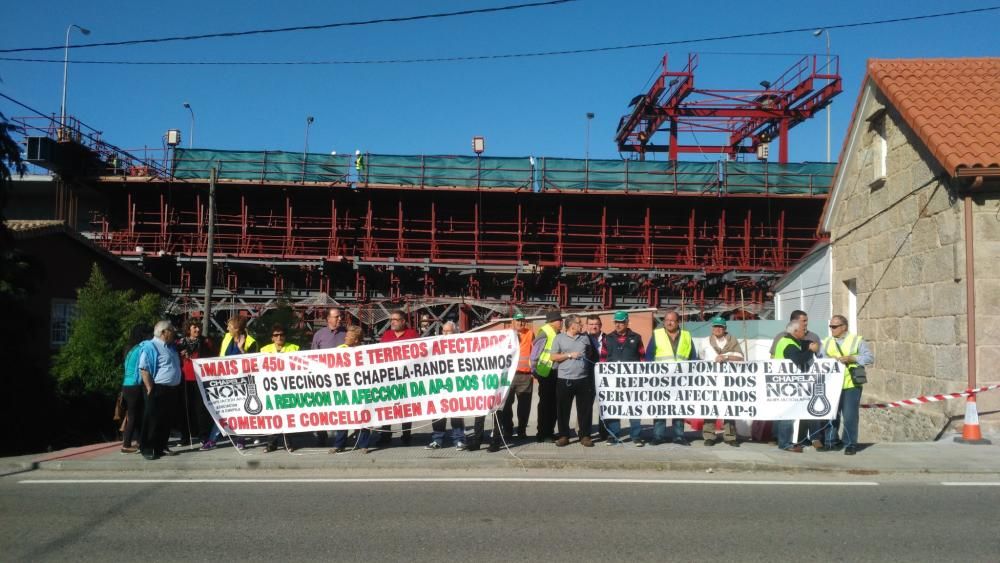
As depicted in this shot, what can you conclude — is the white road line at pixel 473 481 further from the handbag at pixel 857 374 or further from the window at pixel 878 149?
the window at pixel 878 149

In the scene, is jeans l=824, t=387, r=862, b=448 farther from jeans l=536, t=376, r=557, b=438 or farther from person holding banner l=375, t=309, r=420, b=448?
person holding banner l=375, t=309, r=420, b=448

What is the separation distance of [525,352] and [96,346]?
8.61 metres

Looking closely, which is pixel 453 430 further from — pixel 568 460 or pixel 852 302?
pixel 852 302

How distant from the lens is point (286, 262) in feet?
98.5

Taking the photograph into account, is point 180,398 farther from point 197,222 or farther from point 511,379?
point 197,222

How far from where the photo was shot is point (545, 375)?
952 centimetres

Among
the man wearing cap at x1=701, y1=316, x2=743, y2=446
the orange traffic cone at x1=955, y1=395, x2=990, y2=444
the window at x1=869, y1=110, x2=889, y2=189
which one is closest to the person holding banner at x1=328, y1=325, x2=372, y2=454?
the man wearing cap at x1=701, y1=316, x2=743, y2=446

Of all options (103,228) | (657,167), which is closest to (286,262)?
(103,228)

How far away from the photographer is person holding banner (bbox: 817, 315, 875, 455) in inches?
350

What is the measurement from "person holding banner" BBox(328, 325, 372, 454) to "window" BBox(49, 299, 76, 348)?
11.7 metres

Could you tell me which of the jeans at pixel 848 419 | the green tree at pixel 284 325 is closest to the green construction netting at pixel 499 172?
the green tree at pixel 284 325

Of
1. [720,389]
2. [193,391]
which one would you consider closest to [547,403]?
[720,389]

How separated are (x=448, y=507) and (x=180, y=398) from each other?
16.4 feet

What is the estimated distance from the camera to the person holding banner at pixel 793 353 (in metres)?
9.08
